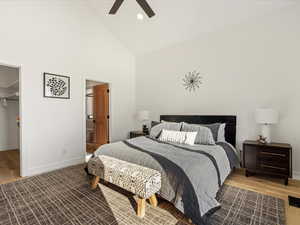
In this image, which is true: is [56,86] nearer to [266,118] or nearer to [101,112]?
[101,112]

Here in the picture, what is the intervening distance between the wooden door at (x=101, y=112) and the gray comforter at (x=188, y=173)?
250 centimetres

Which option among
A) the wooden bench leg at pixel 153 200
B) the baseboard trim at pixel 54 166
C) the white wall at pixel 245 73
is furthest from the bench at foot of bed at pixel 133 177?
the white wall at pixel 245 73

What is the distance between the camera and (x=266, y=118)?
277 cm

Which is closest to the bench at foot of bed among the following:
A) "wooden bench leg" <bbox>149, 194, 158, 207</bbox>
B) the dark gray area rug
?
"wooden bench leg" <bbox>149, 194, 158, 207</bbox>

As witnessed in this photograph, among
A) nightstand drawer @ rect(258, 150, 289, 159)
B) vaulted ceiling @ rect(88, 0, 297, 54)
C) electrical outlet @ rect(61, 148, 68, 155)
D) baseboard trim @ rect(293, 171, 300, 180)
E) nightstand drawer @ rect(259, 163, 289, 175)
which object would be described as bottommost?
baseboard trim @ rect(293, 171, 300, 180)

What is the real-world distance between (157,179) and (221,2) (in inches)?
132

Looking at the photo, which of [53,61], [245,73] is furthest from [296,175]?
[53,61]

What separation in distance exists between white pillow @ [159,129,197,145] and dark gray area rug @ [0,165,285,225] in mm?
923

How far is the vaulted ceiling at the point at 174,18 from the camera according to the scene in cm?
303

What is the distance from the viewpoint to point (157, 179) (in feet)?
5.99

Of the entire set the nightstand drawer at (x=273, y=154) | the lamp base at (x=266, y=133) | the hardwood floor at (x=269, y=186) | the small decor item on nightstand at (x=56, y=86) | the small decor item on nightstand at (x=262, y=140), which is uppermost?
the small decor item on nightstand at (x=56, y=86)

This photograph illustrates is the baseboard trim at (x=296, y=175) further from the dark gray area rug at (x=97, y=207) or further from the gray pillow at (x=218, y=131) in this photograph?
the gray pillow at (x=218, y=131)

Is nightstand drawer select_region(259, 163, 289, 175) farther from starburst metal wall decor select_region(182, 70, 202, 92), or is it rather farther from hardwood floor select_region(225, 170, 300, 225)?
starburst metal wall decor select_region(182, 70, 202, 92)

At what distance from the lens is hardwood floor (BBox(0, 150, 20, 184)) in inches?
114
